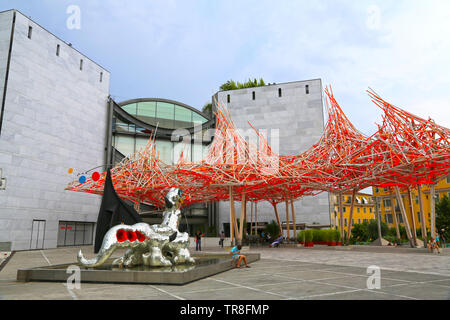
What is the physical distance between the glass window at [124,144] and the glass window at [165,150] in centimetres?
316

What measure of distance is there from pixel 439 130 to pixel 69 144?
1128 inches

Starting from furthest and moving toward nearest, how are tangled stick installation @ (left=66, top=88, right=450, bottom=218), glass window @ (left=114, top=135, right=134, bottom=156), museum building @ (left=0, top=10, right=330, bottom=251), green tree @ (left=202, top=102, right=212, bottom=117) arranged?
green tree @ (left=202, top=102, right=212, bottom=117)
glass window @ (left=114, top=135, right=134, bottom=156)
museum building @ (left=0, top=10, right=330, bottom=251)
tangled stick installation @ (left=66, top=88, right=450, bottom=218)

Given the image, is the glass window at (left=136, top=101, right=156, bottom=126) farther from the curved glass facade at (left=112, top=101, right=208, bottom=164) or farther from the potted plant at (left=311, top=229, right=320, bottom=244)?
the potted plant at (left=311, top=229, right=320, bottom=244)

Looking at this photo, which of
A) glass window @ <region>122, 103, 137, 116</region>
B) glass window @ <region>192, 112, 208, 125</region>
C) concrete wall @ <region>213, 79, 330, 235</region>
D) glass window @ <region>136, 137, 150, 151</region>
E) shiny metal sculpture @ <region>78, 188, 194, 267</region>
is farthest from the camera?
glass window @ <region>192, 112, 208, 125</region>

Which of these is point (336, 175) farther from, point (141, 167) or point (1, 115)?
point (1, 115)

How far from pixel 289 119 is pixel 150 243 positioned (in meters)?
31.9

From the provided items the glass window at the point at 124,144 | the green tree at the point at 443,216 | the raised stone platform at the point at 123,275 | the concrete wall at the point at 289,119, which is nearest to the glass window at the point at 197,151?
the concrete wall at the point at 289,119

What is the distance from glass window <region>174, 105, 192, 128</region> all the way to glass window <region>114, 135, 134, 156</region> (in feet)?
21.2

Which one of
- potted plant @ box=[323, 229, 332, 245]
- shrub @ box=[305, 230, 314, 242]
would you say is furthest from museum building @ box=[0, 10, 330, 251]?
potted plant @ box=[323, 229, 332, 245]

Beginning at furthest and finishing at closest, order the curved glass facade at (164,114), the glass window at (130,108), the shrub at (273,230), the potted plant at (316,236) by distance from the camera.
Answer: the curved glass facade at (164,114)
the glass window at (130,108)
the shrub at (273,230)
the potted plant at (316,236)

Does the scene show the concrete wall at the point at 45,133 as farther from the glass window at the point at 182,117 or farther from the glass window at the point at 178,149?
the glass window at the point at 182,117

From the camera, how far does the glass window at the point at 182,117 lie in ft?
143

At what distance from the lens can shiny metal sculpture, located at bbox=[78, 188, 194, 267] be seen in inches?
337
